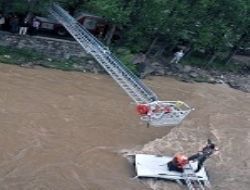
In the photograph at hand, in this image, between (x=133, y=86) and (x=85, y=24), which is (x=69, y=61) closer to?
(x=85, y=24)

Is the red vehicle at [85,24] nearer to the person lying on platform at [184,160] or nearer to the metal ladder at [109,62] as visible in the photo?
the metal ladder at [109,62]

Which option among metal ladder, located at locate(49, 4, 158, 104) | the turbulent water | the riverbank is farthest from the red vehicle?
the turbulent water

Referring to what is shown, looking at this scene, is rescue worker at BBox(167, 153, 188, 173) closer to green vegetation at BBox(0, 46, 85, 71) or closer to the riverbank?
the riverbank

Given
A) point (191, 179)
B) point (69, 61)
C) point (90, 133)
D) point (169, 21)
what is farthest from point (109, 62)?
point (169, 21)

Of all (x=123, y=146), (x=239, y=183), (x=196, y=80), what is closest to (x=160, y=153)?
(x=123, y=146)

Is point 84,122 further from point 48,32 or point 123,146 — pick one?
point 48,32

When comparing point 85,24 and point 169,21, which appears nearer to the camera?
point 169,21

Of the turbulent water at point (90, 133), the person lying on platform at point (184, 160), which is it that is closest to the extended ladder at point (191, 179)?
the person lying on platform at point (184, 160)
